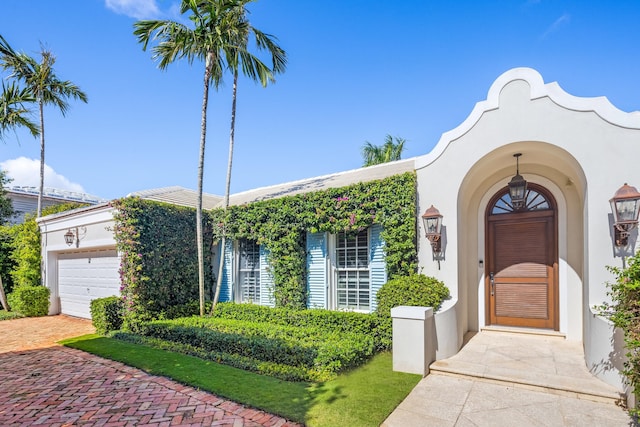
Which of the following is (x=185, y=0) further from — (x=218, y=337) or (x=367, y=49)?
(x=218, y=337)

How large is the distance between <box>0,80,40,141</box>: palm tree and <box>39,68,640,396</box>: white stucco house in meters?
13.9

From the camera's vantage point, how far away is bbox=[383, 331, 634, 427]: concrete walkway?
155 inches

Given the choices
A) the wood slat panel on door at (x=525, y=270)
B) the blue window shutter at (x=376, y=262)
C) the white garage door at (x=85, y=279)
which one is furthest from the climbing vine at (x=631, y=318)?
the white garage door at (x=85, y=279)

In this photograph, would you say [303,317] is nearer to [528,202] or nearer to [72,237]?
[528,202]

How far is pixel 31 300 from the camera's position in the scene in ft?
39.8

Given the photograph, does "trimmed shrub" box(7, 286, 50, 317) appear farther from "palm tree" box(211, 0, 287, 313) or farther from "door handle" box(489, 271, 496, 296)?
"door handle" box(489, 271, 496, 296)

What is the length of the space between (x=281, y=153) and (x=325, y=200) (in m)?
4.67

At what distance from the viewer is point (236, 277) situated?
10.3m

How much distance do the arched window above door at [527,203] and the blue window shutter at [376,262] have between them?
268 cm

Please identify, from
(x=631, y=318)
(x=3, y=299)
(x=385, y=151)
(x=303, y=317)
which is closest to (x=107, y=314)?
(x=303, y=317)

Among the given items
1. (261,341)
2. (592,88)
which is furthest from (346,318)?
(592,88)

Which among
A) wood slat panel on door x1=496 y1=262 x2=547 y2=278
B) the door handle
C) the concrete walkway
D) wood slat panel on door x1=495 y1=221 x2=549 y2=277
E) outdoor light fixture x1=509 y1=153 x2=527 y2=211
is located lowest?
the concrete walkway

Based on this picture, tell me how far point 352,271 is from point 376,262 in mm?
748

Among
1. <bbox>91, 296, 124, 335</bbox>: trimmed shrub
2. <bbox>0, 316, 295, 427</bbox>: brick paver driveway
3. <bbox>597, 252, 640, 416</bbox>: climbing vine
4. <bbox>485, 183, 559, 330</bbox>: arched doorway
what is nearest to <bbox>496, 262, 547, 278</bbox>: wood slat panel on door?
<bbox>485, 183, 559, 330</bbox>: arched doorway
